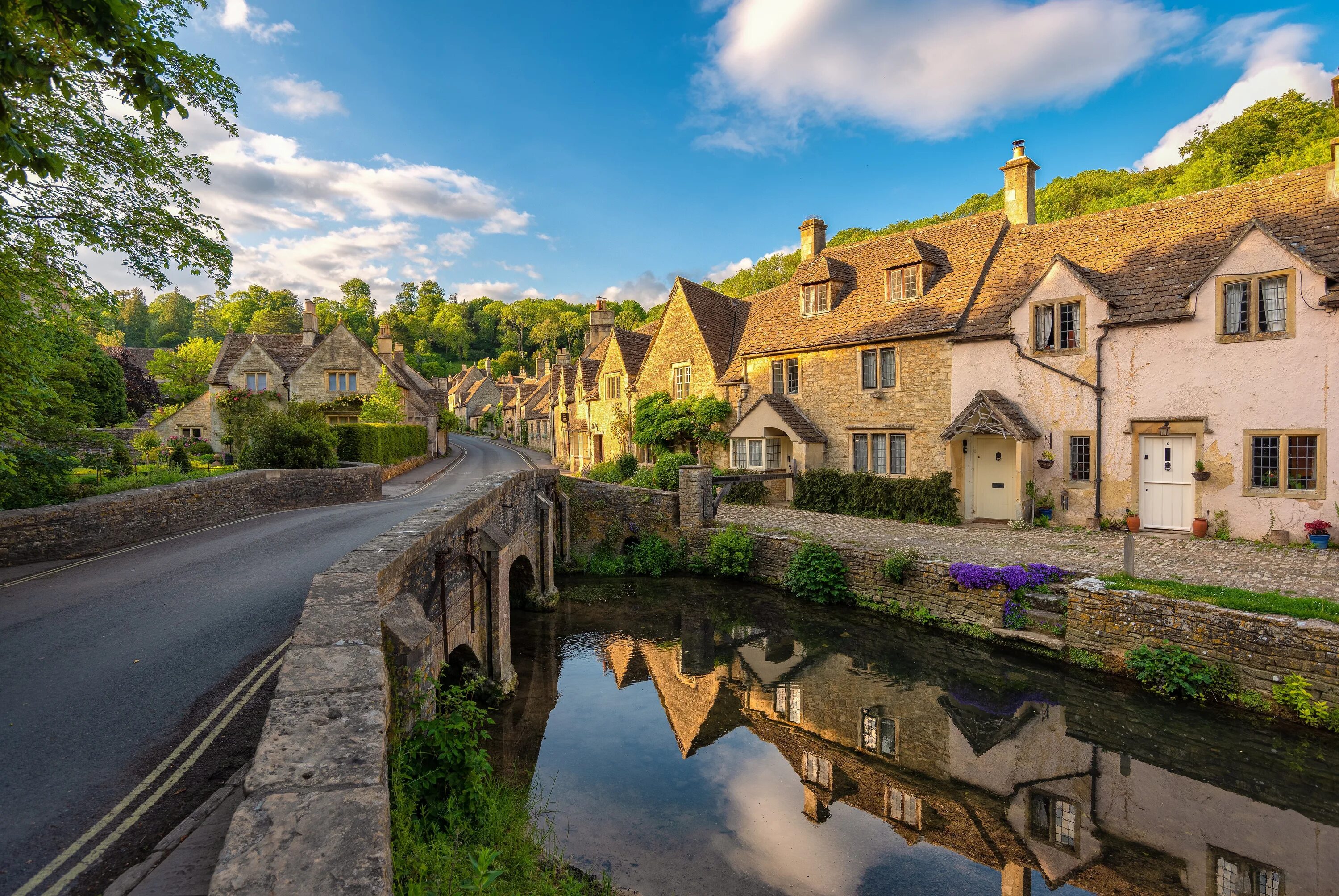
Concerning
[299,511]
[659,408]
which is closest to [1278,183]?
[659,408]

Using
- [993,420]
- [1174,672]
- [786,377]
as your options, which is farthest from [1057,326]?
[1174,672]

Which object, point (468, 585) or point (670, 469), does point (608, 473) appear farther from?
point (468, 585)

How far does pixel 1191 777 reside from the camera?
8.70m

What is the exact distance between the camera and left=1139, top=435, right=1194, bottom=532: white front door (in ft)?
→ 53.9

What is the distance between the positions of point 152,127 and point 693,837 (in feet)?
51.4

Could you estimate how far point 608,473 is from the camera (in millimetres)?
31438

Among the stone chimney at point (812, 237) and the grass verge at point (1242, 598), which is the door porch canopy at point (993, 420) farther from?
the stone chimney at point (812, 237)

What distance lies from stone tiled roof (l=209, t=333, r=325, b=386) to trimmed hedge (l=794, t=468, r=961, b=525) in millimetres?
34834

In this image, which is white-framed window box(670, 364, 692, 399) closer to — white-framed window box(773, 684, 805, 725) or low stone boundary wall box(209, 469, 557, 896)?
white-framed window box(773, 684, 805, 725)

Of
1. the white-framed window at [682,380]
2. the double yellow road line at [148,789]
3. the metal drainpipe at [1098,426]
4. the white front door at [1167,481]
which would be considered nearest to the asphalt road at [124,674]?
the double yellow road line at [148,789]

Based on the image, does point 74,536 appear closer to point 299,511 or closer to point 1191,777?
point 299,511

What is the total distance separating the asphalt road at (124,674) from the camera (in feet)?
14.1

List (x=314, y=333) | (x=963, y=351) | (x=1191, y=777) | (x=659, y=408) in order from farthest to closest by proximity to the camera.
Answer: (x=314, y=333), (x=659, y=408), (x=963, y=351), (x=1191, y=777)

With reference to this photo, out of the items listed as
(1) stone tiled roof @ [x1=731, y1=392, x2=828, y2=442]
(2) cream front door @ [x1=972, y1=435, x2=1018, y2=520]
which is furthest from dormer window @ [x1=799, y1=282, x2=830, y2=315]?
(2) cream front door @ [x1=972, y1=435, x2=1018, y2=520]
